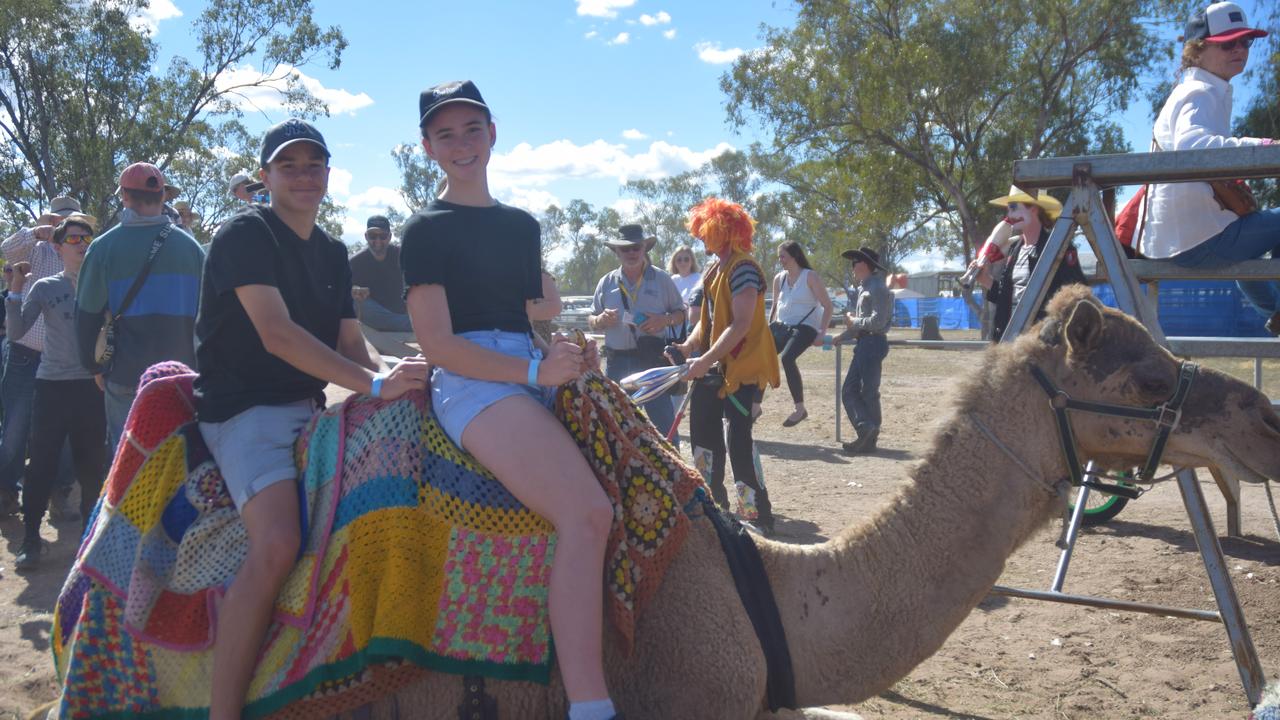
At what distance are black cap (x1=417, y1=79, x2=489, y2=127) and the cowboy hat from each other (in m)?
5.43

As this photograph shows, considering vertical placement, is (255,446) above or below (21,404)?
above

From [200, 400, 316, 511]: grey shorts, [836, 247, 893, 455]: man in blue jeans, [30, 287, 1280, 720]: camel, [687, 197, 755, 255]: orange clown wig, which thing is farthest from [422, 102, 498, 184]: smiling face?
[836, 247, 893, 455]: man in blue jeans

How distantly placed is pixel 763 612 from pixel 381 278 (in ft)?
24.8

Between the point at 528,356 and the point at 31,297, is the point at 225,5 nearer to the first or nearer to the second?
the point at 31,297

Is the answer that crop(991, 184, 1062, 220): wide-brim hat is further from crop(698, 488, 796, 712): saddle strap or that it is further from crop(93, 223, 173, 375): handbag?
crop(93, 223, 173, 375): handbag

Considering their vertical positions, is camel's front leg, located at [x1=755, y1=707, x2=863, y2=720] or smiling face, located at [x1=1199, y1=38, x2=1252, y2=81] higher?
smiling face, located at [x1=1199, y1=38, x2=1252, y2=81]

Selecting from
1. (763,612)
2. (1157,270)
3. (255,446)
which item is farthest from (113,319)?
(1157,270)

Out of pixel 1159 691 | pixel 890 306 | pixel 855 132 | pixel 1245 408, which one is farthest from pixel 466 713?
pixel 855 132

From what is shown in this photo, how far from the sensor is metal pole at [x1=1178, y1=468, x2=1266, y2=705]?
367 cm

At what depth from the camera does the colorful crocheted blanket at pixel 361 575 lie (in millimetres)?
2748

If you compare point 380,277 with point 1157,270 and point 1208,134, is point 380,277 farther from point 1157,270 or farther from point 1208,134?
point 1208,134

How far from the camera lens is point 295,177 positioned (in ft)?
10.8

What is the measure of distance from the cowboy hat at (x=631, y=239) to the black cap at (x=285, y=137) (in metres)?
5.25

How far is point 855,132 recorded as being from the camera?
33.9m
